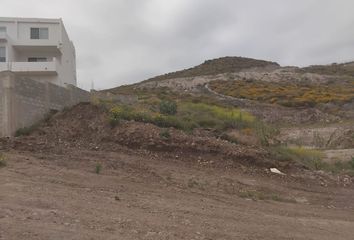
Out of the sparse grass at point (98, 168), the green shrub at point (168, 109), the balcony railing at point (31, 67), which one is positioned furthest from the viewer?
the balcony railing at point (31, 67)

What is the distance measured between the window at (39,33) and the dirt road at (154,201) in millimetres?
26652

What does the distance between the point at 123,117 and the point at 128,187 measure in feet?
25.4

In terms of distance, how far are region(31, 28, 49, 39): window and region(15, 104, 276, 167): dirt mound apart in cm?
2316

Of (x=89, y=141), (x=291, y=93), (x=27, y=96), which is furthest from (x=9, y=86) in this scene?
(x=291, y=93)

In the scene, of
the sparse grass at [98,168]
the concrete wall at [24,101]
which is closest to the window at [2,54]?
the concrete wall at [24,101]

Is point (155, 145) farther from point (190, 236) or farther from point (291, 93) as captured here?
point (291, 93)

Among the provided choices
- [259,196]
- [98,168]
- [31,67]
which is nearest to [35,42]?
[31,67]

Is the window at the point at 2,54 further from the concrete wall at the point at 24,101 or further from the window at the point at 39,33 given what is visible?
the concrete wall at the point at 24,101

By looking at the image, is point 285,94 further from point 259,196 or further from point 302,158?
point 259,196

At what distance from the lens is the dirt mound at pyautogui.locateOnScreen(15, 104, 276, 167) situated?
60.8 ft

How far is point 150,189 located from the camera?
45.1 ft

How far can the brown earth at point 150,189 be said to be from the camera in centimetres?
946

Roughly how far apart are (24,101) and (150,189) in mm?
7944

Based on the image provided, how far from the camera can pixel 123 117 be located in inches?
832
